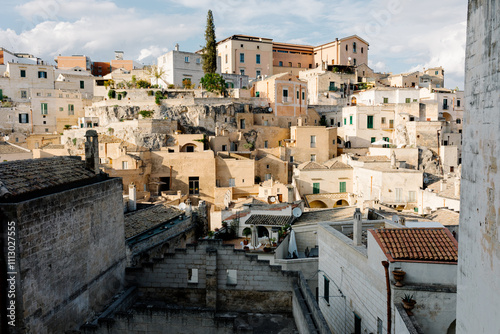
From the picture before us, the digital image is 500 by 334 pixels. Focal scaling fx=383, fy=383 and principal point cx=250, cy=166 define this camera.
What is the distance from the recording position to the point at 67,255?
891 cm

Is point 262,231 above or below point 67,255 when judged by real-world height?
below

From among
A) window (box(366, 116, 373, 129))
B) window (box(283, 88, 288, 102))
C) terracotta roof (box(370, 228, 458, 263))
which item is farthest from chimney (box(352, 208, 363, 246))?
window (box(283, 88, 288, 102))

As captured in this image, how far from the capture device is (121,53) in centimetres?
7444

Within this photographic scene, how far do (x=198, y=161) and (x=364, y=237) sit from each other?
2590 centimetres

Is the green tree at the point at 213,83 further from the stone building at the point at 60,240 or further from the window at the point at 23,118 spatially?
the stone building at the point at 60,240

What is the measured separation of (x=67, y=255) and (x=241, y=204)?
66.2ft

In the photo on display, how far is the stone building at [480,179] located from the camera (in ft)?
14.5

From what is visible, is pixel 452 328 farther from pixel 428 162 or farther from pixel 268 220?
pixel 428 162

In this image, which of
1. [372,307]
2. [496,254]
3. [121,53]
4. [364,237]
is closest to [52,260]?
[372,307]

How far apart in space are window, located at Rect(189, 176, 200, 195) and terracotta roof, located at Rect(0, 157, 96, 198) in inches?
1008

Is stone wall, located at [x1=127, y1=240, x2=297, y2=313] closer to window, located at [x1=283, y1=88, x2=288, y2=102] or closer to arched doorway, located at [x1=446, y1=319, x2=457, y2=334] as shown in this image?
arched doorway, located at [x1=446, y1=319, x2=457, y2=334]

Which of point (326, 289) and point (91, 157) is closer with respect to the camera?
point (91, 157)

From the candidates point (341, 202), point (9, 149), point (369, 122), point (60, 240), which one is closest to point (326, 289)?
point (60, 240)

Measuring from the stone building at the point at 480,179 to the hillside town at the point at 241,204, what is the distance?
33 millimetres
